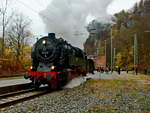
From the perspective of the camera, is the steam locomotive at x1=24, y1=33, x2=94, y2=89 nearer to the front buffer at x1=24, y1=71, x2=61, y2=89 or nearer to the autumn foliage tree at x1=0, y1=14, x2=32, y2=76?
the front buffer at x1=24, y1=71, x2=61, y2=89

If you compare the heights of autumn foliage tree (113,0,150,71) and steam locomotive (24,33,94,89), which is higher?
autumn foliage tree (113,0,150,71)

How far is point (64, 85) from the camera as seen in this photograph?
16.9m

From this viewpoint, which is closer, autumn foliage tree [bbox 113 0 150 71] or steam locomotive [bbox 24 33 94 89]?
steam locomotive [bbox 24 33 94 89]

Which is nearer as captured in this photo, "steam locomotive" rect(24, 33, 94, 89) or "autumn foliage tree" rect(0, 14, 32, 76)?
"steam locomotive" rect(24, 33, 94, 89)

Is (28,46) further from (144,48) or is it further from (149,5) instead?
(149,5)

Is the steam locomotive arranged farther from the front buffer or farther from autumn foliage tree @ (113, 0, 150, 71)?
autumn foliage tree @ (113, 0, 150, 71)

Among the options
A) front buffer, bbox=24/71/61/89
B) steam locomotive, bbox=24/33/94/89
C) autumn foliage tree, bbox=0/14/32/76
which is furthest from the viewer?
autumn foliage tree, bbox=0/14/32/76

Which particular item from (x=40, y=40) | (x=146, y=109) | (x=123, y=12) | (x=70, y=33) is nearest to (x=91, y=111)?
(x=146, y=109)

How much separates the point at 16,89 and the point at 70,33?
54.3 ft

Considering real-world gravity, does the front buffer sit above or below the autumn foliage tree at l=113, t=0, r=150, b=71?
below

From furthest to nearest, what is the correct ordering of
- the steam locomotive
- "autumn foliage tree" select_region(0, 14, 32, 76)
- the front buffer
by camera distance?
1. "autumn foliage tree" select_region(0, 14, 32, 76)
2. the steam locomotive
3. the front buffer

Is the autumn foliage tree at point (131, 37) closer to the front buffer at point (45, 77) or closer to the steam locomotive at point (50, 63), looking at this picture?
the steam locomotive at point (50, 63)

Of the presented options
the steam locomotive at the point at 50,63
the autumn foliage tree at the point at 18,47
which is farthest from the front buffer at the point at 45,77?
the autumn foliage tree at the point at 18,47

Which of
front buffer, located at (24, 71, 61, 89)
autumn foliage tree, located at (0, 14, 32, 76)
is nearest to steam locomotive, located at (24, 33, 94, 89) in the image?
front buffer, located at (24, 71, 61, 89)
